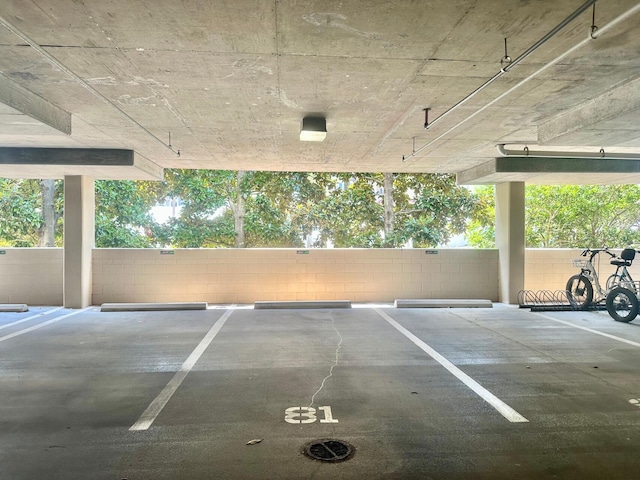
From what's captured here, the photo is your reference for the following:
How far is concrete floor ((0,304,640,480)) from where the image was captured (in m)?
2.66

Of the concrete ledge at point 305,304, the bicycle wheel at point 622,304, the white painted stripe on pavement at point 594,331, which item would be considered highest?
the bicycle wheel at point 622,304

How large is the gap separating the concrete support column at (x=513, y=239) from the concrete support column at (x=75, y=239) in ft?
31.8

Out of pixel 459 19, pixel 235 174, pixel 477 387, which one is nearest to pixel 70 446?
pixel 477 387

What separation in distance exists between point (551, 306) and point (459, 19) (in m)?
7.46

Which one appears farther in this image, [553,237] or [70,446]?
[553,237]

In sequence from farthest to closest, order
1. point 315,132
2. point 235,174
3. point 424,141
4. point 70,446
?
point 235,174 → point 424,141 → point 315,132 → point 70,446

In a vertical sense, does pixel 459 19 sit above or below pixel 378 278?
above

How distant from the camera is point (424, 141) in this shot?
703cm

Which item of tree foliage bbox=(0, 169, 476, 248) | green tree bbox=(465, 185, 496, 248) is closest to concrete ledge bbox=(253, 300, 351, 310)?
tree foliage bbox=(0, 169, 476, 248)

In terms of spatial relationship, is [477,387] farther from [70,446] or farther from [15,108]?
[15,108]

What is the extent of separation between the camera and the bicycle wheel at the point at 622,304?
7309 millimetres

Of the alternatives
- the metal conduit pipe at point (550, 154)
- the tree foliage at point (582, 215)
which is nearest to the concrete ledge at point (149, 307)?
the metal conduit pipe at point (550, 154)

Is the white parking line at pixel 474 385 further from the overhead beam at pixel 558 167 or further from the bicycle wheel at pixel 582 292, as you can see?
the bicycle wheel at pixel 582 292

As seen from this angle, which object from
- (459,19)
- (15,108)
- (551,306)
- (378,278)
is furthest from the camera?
(378,278)
